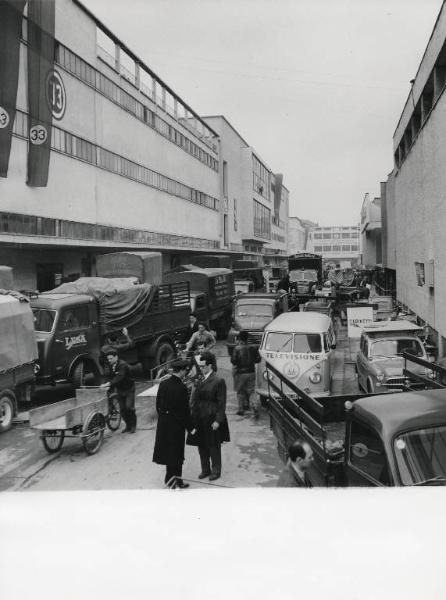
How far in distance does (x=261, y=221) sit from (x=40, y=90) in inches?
1278

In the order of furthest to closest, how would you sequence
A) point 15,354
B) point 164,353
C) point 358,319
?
point 358,319
point 164,353
point 15,354

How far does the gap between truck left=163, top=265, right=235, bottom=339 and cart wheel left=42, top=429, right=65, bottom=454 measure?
1019cm

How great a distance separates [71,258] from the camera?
17.2 m

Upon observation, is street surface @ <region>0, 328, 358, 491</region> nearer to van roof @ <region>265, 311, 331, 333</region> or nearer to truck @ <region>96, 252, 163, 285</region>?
van roof @ <region>265, 311, 331, 333</region>

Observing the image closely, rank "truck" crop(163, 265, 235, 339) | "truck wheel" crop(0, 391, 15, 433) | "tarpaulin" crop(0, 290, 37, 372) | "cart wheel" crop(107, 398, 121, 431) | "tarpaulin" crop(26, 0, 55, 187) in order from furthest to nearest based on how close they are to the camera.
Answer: "truck" crop(163, 265, 235, 339) → "tarpaulin" crop(26, 0, 55, 187) → "tarpaulin" crop(0, 290, 37, 372) → "truck wheel" crop(0, 391, 15, 433) → "cart wheel" crop(107, 398, 121, 431)

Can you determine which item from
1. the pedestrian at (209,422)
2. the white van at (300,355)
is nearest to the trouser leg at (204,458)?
the pedestrian at (209,422)

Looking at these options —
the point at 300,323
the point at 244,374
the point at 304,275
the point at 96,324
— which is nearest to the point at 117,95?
the point at 96,324

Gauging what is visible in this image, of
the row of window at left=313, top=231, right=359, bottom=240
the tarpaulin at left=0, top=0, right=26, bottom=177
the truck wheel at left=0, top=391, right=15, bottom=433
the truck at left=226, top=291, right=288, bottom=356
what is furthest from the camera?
the row of window at left=313, top=231, right=359, bottom=240

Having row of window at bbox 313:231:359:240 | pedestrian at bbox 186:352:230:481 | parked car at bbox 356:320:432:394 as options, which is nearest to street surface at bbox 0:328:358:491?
pedestrian at bbox 186:352:230:481

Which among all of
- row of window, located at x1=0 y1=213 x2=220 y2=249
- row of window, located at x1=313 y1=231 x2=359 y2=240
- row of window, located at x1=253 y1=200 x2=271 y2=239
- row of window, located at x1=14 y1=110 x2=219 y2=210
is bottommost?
row of window, located at x1=0 y1=213 x2=220 y2=249

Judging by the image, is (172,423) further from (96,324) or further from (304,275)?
(304,275)

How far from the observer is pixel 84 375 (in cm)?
952

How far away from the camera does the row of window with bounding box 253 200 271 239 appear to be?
40.5 m

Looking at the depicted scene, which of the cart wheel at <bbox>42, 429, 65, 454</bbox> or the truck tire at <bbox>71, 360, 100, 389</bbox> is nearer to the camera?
the cart wheel at <bbox>42, 429, 65, 454</bbox>
